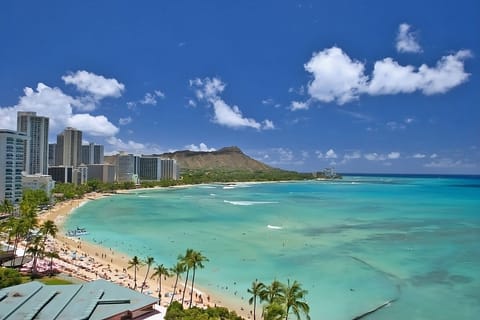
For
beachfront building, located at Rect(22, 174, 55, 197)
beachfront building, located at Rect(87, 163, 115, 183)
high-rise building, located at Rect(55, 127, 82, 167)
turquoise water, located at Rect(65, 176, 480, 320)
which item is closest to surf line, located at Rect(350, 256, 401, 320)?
turquoise water, located at Rect(65, 176, 480, 320)

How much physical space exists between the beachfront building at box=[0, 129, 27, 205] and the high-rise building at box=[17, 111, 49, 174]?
168 feet

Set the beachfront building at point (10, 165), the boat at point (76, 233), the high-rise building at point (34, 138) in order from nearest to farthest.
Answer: the boat at point (76, 233), the beachfront building at point (10, 165), the high-rise building at point (34, 138)

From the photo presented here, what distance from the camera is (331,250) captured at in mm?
47969

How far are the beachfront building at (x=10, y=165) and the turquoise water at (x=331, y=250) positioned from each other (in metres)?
12.6

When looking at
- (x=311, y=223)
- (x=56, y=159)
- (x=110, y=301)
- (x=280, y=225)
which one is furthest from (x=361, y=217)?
(x=56, y=159)

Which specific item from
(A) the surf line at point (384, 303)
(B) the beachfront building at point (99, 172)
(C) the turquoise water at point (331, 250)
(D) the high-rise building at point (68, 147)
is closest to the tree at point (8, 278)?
(C) the turquoise water at point (331, 250)

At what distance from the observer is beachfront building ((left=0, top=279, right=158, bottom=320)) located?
→ 2072 centimetres

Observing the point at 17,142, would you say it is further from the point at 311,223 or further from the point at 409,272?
the point at 409,272

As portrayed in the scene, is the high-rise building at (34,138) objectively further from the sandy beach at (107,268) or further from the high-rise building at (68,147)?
the sandy beach at (107,268)

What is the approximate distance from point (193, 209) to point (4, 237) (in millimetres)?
48172

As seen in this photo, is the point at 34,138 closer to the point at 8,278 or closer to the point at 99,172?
the point at 99,172

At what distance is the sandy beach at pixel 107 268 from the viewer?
A: 3173cm

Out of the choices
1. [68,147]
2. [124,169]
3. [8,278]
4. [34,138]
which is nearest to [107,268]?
[8,278]

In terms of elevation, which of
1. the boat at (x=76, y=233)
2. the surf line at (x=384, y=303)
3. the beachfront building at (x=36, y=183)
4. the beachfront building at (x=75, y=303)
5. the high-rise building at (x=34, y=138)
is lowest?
the surf line at (x=384, y=303)
